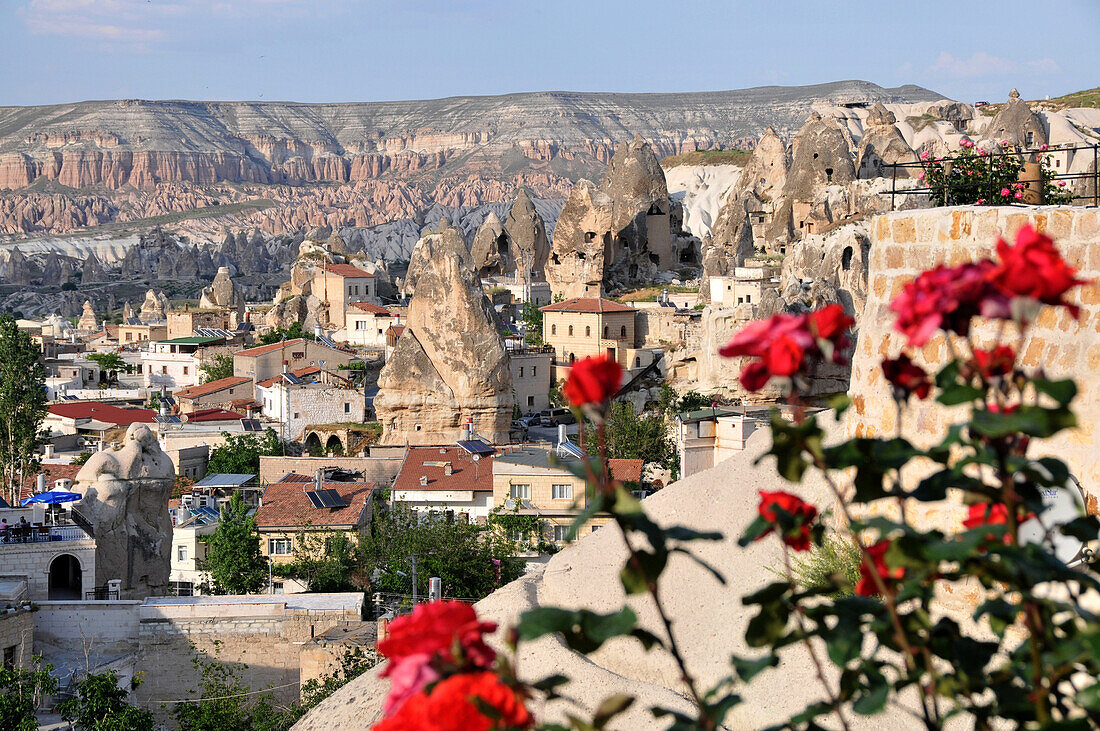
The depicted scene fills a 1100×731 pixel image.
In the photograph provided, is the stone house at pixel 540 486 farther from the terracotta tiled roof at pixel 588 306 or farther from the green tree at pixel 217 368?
the green tree at pixel 217 368

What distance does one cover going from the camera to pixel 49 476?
31.8 metres

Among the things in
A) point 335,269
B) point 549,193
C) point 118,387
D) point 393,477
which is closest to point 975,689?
point 393,477

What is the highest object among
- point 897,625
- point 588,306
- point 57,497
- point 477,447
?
point 897,625

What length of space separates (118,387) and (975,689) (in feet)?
166

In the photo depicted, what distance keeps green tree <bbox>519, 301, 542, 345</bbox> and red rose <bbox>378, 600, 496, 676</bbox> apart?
4218 cm

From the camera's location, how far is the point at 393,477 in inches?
1196

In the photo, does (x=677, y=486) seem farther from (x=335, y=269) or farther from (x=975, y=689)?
(x=335, y=269)

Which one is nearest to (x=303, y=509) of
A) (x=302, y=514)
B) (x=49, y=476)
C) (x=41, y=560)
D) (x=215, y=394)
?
(x=302, y=514)

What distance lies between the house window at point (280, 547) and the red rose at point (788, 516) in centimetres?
2213

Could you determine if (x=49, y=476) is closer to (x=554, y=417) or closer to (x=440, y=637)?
(x=554, y=417)

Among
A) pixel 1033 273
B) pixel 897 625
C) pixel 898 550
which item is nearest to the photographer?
pixel 1033 273

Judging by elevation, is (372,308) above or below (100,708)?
above

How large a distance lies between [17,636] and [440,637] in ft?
48.5

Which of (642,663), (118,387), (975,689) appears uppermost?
(975,689)
